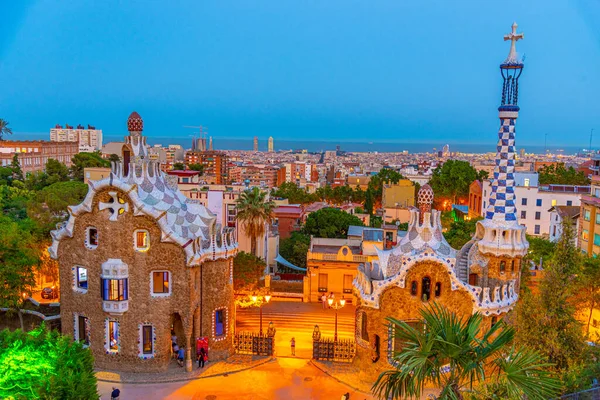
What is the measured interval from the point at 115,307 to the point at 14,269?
10040mm

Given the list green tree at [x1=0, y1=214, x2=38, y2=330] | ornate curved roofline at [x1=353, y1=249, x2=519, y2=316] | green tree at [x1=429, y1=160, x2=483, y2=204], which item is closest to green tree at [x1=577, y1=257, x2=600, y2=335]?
ornate curved roofline at [x1=353, y1=249, x2=519, y2=316]

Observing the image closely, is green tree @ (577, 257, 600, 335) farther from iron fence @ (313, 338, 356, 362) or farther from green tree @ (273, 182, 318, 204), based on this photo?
green tree @ (273, 182, 318, 204)

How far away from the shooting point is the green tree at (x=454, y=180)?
316ft

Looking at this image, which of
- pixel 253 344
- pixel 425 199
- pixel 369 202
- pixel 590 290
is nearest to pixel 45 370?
pixel 253 344

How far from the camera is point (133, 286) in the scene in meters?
27.5

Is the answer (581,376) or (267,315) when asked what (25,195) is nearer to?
(267,315)

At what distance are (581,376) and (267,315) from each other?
72.6 feet

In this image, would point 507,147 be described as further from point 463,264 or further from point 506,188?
point 463,264

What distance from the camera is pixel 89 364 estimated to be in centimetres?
1873

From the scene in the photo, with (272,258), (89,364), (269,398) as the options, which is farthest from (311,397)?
(272,258)

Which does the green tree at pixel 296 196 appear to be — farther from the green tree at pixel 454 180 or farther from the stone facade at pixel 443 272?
the stone facade at pixel 443 272

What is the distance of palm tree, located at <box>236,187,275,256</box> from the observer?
44.5 metres

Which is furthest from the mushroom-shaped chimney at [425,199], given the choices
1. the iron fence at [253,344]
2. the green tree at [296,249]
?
the green tree at [296,249]

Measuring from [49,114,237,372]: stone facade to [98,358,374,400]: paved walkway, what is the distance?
180 centimetres
